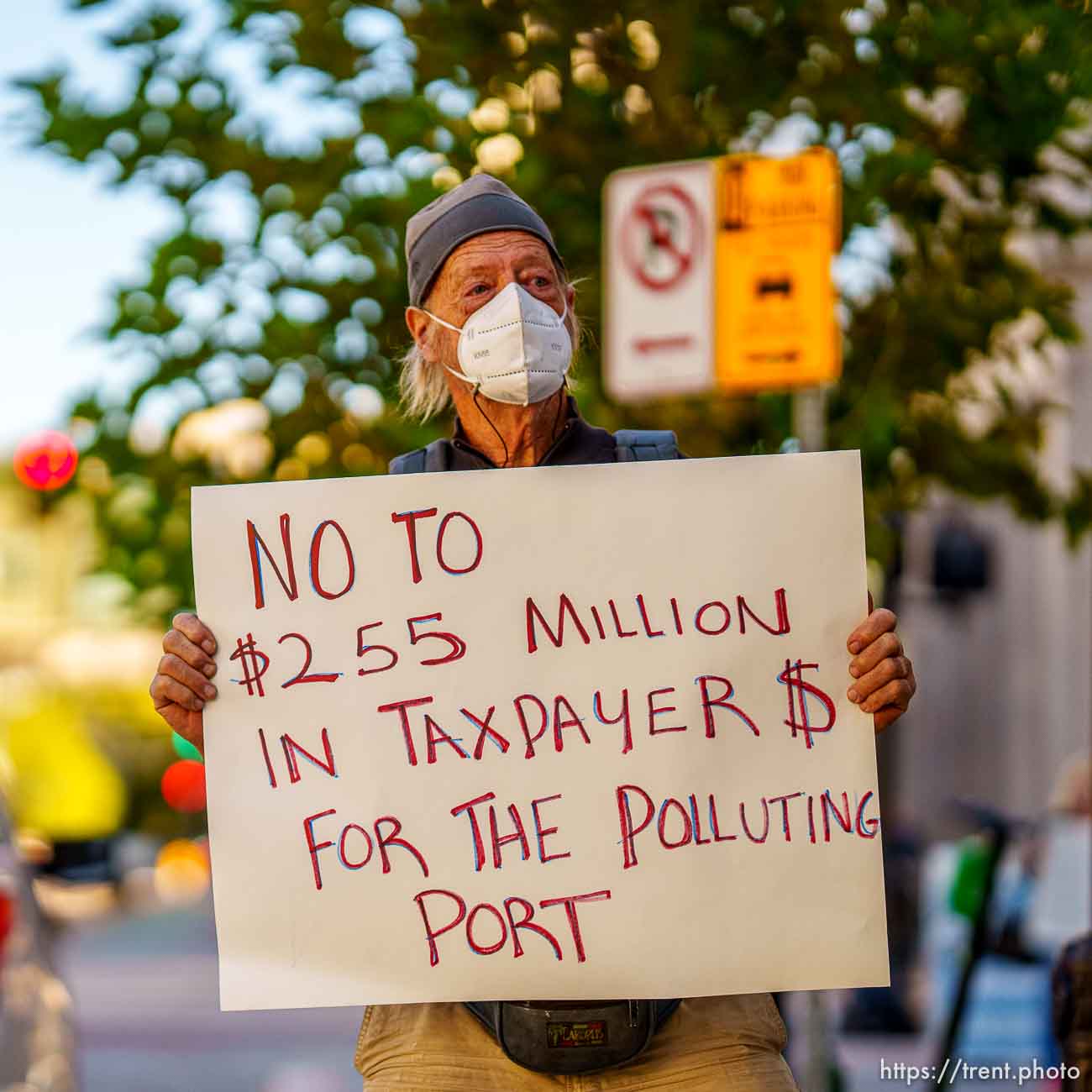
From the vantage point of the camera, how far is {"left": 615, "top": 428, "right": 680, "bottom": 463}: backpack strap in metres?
2.87

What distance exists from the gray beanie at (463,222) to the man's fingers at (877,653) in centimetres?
78

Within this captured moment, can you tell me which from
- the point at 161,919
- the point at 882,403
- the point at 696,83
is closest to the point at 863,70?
the point at 696,83

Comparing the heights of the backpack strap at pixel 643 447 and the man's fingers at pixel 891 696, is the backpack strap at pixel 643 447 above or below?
above

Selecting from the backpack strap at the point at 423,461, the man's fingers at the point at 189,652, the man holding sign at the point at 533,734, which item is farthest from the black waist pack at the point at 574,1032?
the backpack strap at the point at 423,461

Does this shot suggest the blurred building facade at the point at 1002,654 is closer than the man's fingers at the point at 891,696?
No

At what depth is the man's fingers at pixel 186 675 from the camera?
275 cm

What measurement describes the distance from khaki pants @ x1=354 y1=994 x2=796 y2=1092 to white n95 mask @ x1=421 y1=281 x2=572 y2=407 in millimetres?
924

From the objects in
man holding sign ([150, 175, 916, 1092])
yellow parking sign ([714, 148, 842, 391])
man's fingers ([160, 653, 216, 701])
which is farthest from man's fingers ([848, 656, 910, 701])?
yellow parking sign ([714, 148, 842, 391])

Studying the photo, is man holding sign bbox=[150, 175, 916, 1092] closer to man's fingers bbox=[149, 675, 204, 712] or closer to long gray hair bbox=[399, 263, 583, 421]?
man's fingers bbox=[149, 675, 204, 712]

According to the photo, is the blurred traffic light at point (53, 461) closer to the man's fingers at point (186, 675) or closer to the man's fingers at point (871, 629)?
the man's fingers at point (186, 675)

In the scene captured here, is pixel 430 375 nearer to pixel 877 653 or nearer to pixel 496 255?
pixel 496 255

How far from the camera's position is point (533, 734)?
273 centimetres

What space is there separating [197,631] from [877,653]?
1.01 meters

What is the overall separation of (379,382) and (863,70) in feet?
6.25
